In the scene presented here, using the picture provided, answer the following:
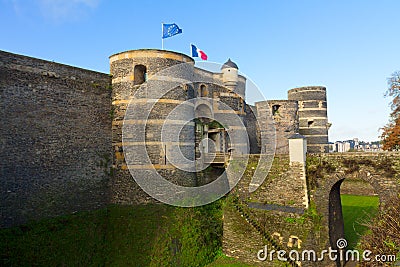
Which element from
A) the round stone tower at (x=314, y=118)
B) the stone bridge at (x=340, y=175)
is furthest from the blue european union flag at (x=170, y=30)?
the round stone tower at (x=314, y=118)

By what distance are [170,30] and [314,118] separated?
16461 millimetres

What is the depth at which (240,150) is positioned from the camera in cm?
2247

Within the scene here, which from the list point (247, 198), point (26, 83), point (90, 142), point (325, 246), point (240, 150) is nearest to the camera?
point (26, 83)

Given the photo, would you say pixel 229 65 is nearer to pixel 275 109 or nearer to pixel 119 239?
pixel 275 109

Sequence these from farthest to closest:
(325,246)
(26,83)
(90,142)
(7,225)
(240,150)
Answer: (240,150) → (90,142) → (325,246) → (26,83) → (7,225)

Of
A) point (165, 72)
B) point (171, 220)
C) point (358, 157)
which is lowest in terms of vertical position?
point (171, 220)

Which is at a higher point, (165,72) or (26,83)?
(165,72)

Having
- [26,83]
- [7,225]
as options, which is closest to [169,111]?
[26,83]

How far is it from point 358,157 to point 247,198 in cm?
542

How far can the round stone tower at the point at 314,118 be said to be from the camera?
89.5 ft

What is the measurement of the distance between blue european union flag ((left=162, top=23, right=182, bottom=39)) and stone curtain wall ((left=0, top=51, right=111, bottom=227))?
3.95m

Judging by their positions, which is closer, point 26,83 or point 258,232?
point 26,83

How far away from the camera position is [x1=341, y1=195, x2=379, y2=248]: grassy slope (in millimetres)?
16934

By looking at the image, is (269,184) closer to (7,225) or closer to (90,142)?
(90,142)
